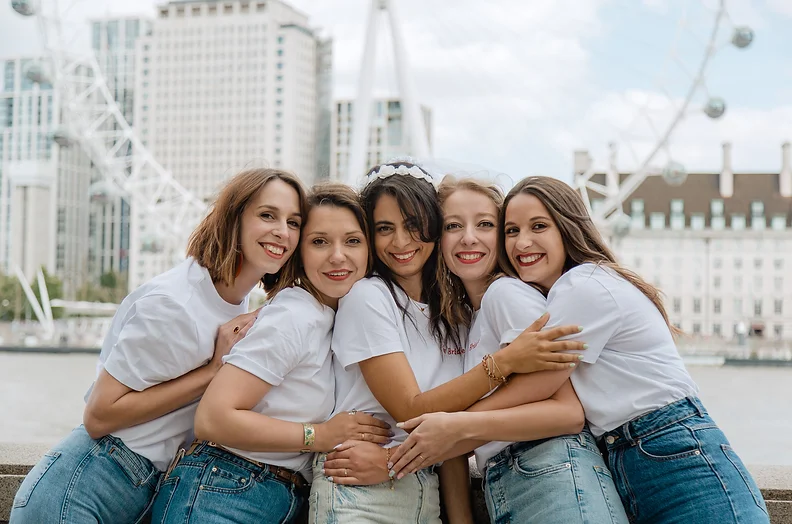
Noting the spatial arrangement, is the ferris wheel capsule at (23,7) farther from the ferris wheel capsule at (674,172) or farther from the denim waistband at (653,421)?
the denim waistband at (653,421)

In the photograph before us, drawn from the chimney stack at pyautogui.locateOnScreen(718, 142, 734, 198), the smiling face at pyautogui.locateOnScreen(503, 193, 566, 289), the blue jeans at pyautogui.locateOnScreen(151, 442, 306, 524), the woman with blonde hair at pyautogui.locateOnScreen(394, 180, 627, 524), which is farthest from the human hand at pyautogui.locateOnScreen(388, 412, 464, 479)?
the chimney stack at pyautogui.locateOnScreen(718, 142, 734, 198)

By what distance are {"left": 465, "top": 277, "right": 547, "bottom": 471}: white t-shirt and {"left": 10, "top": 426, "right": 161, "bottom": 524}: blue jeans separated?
2.42ft

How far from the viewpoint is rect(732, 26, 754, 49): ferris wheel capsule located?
14184 millimetres

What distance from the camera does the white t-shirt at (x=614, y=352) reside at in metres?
1.82

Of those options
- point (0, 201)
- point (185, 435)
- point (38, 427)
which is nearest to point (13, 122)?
point (0, 201)

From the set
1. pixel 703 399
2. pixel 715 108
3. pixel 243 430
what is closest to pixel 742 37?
pixel 715 108

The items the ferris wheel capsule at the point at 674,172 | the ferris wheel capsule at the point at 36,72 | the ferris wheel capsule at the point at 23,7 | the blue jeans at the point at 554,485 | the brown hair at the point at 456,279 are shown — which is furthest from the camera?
the ferris wheel capsule at the point at 674,172

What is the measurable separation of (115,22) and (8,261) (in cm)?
2130

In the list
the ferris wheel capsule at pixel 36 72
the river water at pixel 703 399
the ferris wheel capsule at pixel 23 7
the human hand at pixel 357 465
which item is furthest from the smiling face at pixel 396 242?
the ferris wheel capsule at pixel 36 72

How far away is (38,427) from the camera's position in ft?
46.0

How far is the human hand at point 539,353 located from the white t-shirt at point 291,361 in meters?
0.39

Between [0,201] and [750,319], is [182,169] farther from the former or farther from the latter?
[750,319]

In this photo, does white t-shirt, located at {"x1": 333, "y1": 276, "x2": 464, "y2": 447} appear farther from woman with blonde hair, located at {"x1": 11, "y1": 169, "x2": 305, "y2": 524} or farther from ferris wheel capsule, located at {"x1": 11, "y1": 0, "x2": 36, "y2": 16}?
ferris wheel capsule, located at {"x1": 11, "y1": 0, "x2": 36, "y2": 16}

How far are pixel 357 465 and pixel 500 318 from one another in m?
0.43
